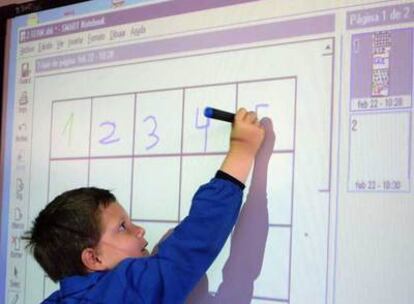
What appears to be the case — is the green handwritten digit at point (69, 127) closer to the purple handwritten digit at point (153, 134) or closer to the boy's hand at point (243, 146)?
the purple handwritten digit at point (153, 134)

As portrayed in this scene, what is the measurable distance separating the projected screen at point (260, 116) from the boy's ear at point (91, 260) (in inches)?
4.3

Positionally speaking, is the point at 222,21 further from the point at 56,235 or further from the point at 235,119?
the point at 56,235

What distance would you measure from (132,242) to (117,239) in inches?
0.9

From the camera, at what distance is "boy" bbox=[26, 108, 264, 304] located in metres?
0.80

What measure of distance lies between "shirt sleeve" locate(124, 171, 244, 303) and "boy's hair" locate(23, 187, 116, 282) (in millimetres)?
117

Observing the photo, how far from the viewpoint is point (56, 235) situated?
35.4 inches

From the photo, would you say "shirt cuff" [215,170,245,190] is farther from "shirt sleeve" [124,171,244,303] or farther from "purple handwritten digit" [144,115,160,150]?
"purple handwritten digit" [144,115,160,150]

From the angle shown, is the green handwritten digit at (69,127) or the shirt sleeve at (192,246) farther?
the green handwritten digit at (69,127)

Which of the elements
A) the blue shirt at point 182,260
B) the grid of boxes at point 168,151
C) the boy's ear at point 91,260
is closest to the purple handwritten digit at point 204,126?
the grid of boxes at point 168,151

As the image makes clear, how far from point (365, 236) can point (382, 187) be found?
61 mm

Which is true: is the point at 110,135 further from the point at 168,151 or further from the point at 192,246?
the point at 192,246

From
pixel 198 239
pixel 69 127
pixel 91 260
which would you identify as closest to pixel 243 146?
pixel 198 239

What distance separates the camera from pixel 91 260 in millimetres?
884

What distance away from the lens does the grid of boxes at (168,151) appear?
0.85 metres
